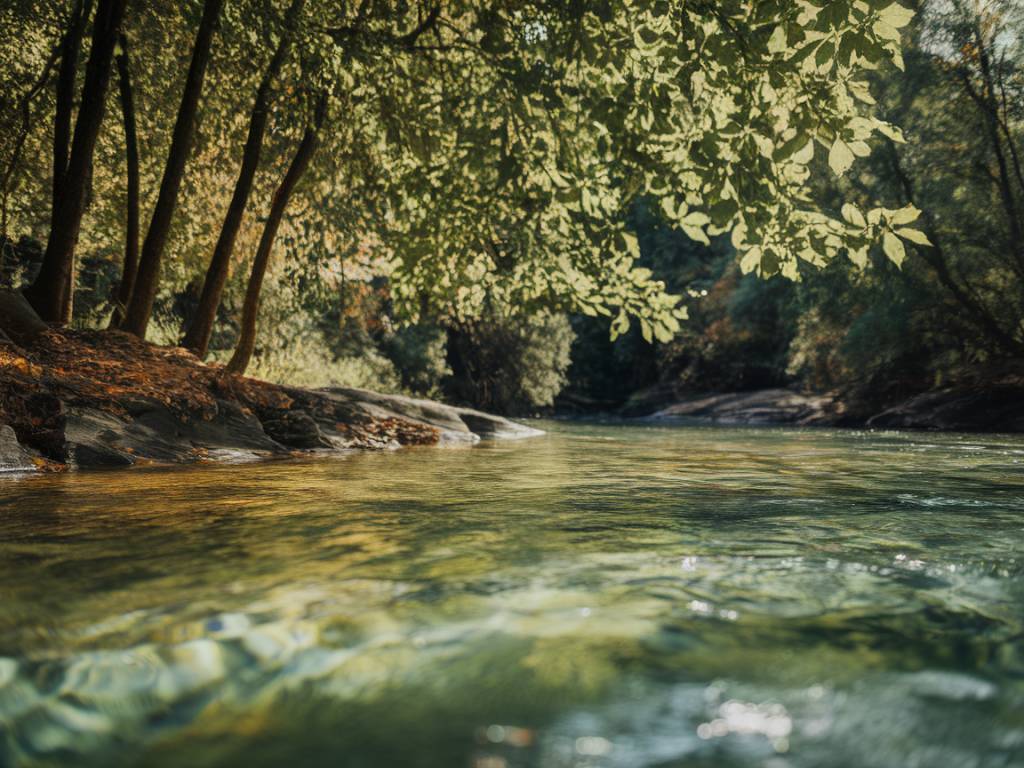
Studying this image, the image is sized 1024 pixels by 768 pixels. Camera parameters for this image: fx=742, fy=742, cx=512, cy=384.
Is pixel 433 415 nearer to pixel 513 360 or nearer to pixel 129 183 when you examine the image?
pixel 129 183

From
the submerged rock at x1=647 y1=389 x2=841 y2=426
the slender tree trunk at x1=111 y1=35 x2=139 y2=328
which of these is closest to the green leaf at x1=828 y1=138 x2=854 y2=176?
the slender tree trunk at x1=111 y1=35 x2=139 y2=328

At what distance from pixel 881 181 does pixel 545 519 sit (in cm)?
2201

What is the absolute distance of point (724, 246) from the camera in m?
50.6

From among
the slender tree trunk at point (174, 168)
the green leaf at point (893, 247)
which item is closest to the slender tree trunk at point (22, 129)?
the slender tree trunk at point (174, 168)

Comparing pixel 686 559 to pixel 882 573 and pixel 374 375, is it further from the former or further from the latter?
pixel 374 375

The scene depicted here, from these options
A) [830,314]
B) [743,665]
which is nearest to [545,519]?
[743,665]

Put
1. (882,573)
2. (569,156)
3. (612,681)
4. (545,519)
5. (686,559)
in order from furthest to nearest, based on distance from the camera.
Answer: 1. (569,156)
2. (545,519)
3. (686,559)
4. (882,573)
5. (612,681)

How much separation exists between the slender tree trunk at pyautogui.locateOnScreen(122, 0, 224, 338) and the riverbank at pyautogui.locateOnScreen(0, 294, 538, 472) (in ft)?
3.09

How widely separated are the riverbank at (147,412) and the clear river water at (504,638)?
2.47 meters

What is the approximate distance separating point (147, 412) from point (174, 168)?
4.19 metres

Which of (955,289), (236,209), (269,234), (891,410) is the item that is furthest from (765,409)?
(236,209)

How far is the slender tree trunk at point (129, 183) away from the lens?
11.3m

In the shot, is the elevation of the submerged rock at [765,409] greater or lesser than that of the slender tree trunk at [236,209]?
lesser

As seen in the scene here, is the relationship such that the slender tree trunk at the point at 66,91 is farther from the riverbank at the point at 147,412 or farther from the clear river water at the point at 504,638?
the clear river water at the point at 504,638
